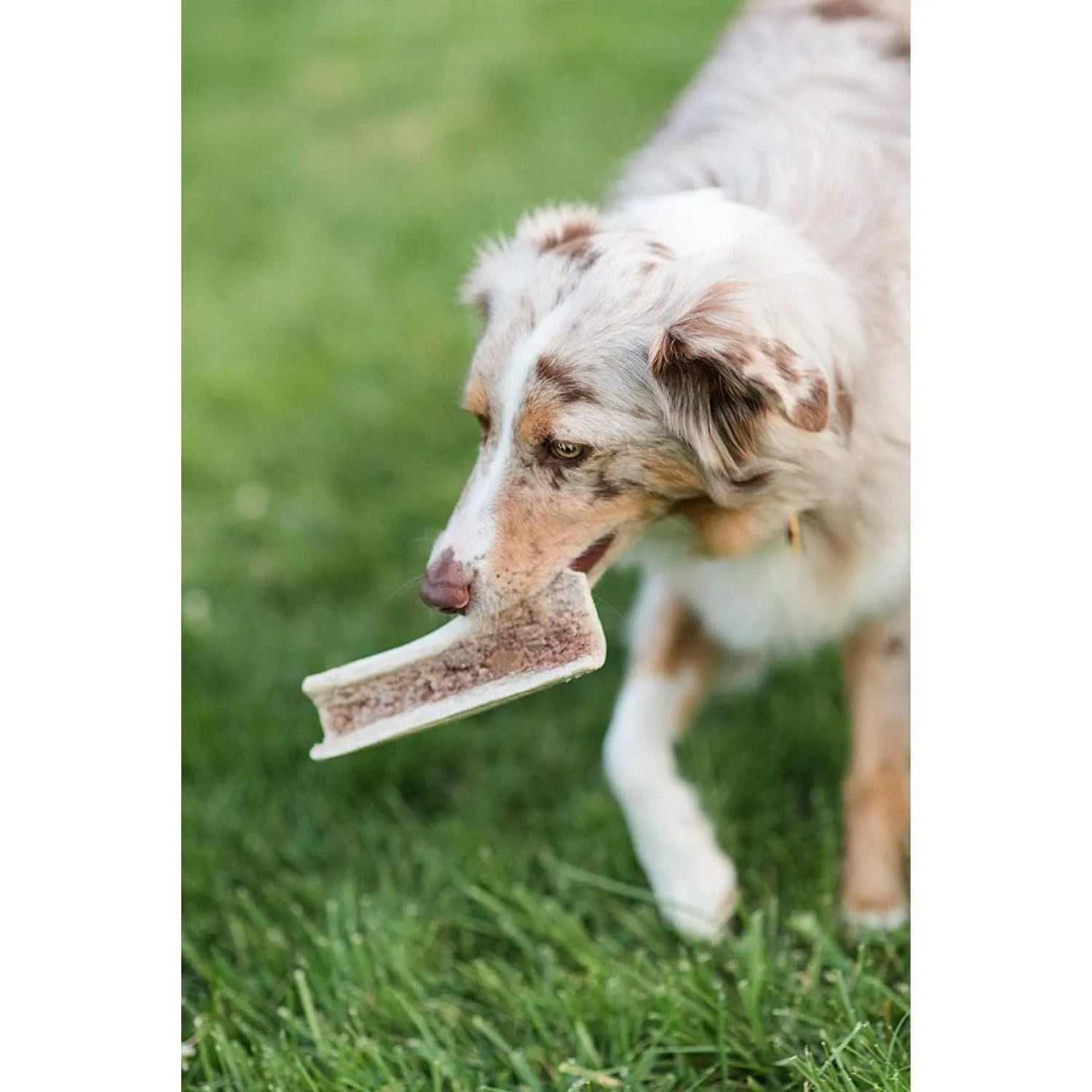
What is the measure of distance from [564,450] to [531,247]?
0.45m

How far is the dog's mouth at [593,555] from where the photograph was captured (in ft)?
8.08

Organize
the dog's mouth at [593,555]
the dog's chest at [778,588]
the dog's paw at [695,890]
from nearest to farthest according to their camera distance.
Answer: the dog's mouth at [593,555], the dog's chest at [778,588], the dog's paw at [695,890]

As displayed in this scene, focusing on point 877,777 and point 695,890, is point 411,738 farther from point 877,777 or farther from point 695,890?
point 877,777

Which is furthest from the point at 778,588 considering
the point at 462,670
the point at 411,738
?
the point at 411,738

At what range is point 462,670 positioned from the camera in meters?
2.42

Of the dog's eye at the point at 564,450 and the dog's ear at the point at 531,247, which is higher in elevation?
the dog's ear at the point at 531,247

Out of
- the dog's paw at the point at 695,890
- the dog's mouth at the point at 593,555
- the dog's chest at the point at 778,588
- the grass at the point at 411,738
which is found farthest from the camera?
the dog's paw at the point at 695,890

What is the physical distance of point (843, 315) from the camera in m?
2.51

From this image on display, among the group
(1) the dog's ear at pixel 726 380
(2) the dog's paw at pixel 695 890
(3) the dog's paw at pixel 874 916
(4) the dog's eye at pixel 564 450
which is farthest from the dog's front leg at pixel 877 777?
(4) the dog's eye at pixel 564 450

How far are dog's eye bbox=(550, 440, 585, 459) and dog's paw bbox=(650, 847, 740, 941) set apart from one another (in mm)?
1072
